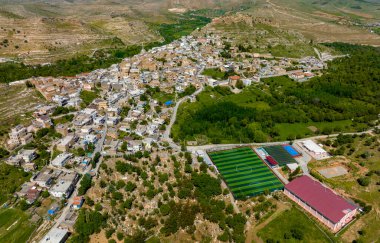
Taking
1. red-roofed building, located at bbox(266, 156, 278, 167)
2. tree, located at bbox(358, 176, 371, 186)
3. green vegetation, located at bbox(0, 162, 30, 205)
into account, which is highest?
tree, located at bbox(358, 176, 371, 186)

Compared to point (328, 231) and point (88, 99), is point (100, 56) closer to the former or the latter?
point (88, 99)

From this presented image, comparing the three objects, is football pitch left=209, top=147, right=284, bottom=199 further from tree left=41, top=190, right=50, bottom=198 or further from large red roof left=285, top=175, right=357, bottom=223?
tree left=41, top=190, right=50, bottom=198

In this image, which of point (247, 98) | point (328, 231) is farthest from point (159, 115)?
point (328, 231)

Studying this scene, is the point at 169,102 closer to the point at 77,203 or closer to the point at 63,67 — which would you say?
the point at 77,203

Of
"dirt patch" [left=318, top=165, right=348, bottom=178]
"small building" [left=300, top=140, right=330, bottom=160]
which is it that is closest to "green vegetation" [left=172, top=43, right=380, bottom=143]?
"small building" [left=300, top=140, right=330, bottom=160]

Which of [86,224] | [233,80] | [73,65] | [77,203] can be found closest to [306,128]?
[233,80]

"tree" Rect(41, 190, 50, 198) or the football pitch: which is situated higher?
the football pitch
